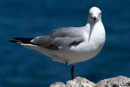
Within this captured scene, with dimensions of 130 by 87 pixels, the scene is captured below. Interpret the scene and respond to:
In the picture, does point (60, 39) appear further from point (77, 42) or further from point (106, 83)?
point (106, 83)

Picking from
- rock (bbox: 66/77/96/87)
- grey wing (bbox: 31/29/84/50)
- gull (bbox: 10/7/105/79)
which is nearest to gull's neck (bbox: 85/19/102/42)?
gull (bbox: 10/7/105/79)

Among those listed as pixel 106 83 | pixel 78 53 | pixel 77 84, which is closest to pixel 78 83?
pixel 77 84

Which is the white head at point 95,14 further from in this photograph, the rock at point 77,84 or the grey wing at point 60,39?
the rock at point 77,84

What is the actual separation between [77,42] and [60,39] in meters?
0.31

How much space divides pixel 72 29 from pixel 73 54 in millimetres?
392

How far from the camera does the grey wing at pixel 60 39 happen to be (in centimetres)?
467

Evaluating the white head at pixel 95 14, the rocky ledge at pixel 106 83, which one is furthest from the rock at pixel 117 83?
the white head at pixel 95 14

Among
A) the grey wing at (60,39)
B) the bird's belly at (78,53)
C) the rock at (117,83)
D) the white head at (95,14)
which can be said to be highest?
the white head at (95,14)

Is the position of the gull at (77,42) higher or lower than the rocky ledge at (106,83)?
higher

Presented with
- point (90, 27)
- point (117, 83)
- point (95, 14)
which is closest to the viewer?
point (117, 83)

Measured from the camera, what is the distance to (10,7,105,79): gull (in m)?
4.61

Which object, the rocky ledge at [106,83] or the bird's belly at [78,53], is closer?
the rocky ledge at [106,83]

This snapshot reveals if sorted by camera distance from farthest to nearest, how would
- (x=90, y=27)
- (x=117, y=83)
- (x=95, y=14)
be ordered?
(x=90, y=27) < (x=95, y=14) < (x=117, y=83)

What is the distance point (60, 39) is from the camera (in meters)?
4.82
